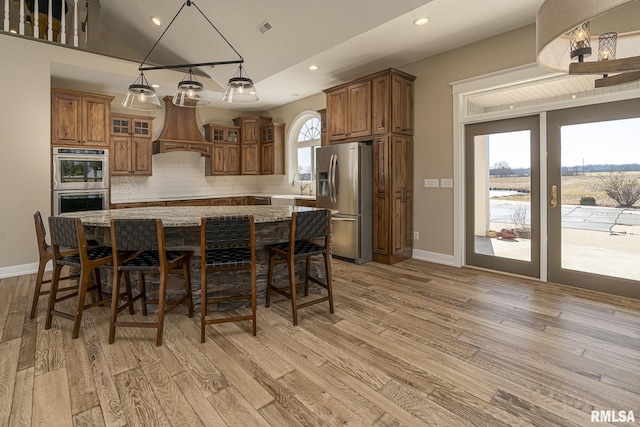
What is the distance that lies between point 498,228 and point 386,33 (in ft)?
9.05

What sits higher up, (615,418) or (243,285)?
(243,285)

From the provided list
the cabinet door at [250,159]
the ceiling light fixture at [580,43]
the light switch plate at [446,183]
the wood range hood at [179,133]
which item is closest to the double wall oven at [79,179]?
the wood range hood at [179,133]

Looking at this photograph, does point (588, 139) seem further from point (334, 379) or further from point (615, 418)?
point (334, 379)

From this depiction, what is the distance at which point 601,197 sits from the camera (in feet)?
11.3

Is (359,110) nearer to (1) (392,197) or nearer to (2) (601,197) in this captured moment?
(1) (392,197)

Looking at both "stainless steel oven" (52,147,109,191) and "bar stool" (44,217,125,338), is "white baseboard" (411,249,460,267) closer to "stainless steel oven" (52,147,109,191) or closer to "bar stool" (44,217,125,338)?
"bar stool" (44,217,125,338)

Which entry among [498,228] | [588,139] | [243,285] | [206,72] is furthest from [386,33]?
[206,72]

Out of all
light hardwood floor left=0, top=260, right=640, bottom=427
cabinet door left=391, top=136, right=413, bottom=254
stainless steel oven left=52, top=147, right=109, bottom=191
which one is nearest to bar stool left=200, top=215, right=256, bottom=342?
light hardwood floor left=0, top=260, right=640, bottom=427

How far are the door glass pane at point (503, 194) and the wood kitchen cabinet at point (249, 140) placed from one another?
4666 millimetres

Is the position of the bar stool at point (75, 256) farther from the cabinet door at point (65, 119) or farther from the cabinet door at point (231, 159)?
the cabinet door at point (231, 159)

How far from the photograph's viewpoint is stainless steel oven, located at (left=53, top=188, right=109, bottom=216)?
4.70 meters

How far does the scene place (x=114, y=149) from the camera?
5.81 metres

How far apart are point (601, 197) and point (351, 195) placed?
9.13 ft

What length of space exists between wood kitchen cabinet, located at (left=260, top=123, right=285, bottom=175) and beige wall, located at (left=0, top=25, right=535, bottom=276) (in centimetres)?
310
